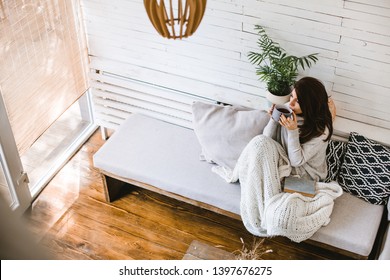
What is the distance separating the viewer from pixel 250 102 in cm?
280

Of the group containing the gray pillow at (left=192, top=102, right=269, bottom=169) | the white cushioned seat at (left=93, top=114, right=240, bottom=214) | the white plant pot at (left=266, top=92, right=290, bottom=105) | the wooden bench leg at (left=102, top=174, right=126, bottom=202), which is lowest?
the wooden bench leg at (left=102, top=174, right=126, bottom=202)

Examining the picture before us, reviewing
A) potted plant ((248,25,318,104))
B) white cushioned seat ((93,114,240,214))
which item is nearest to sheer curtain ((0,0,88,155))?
white cushioned seat ((93,114,240,214))

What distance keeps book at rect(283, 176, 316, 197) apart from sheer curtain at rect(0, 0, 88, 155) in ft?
5.11

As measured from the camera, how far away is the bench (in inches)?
90.4

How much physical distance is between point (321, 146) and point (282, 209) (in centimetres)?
38

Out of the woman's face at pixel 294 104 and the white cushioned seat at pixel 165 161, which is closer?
the woman's face at pixel 294 104

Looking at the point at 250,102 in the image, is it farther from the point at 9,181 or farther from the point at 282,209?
the point at 9,181

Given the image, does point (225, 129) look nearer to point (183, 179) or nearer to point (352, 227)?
point (183, 179)

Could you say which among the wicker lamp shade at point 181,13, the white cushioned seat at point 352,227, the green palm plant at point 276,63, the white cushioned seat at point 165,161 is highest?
the wicker lamp shade at point 181,13

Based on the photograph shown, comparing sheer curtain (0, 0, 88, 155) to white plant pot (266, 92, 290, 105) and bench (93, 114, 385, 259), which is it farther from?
white plant pot (266, 92, 290, 105)

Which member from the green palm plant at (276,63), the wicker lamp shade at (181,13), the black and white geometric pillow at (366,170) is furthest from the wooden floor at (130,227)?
the wicker lamp shade at (181,13)

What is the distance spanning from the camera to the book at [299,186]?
2354 millimetres

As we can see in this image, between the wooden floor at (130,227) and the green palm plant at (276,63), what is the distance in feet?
2.97

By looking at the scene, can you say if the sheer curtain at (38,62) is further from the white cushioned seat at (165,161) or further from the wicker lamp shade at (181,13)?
the wicker lamp shade at (181,13)
